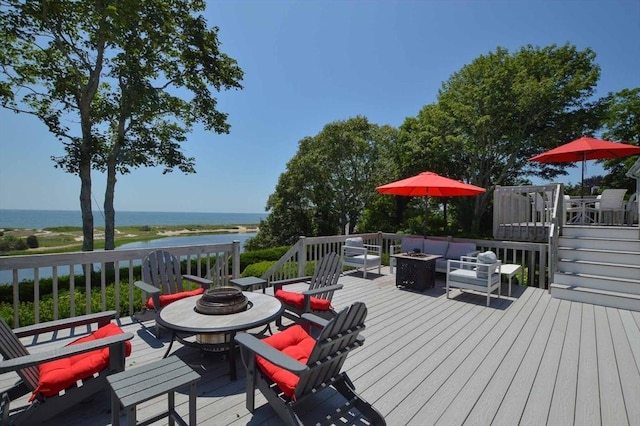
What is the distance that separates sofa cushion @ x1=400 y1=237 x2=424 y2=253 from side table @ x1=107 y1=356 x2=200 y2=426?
6.31m

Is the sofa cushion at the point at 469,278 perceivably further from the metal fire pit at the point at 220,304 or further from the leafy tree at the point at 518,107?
the leafy tree at the point at 518,107

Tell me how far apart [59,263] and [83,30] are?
10.5m

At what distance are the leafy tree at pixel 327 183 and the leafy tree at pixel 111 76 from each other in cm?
634

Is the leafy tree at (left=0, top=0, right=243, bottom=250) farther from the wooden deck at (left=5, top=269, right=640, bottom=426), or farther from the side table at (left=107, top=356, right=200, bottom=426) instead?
the side table at (left=107, top=356, right=200, bottom=426)

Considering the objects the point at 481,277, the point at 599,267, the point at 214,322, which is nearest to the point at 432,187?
the point at 481,277

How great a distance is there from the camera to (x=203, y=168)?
13.3m

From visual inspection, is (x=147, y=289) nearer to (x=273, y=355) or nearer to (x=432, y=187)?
(x=273, y=355)

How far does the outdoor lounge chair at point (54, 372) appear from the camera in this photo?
181cm

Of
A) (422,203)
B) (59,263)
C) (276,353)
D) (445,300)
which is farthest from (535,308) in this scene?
(422,203)

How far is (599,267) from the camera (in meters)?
5.64

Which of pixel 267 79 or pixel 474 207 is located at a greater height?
pixel 267 79

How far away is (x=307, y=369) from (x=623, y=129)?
69.6 ft

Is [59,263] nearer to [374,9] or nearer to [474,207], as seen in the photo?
[374,9]

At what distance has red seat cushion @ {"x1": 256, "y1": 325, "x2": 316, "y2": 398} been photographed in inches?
77.2
